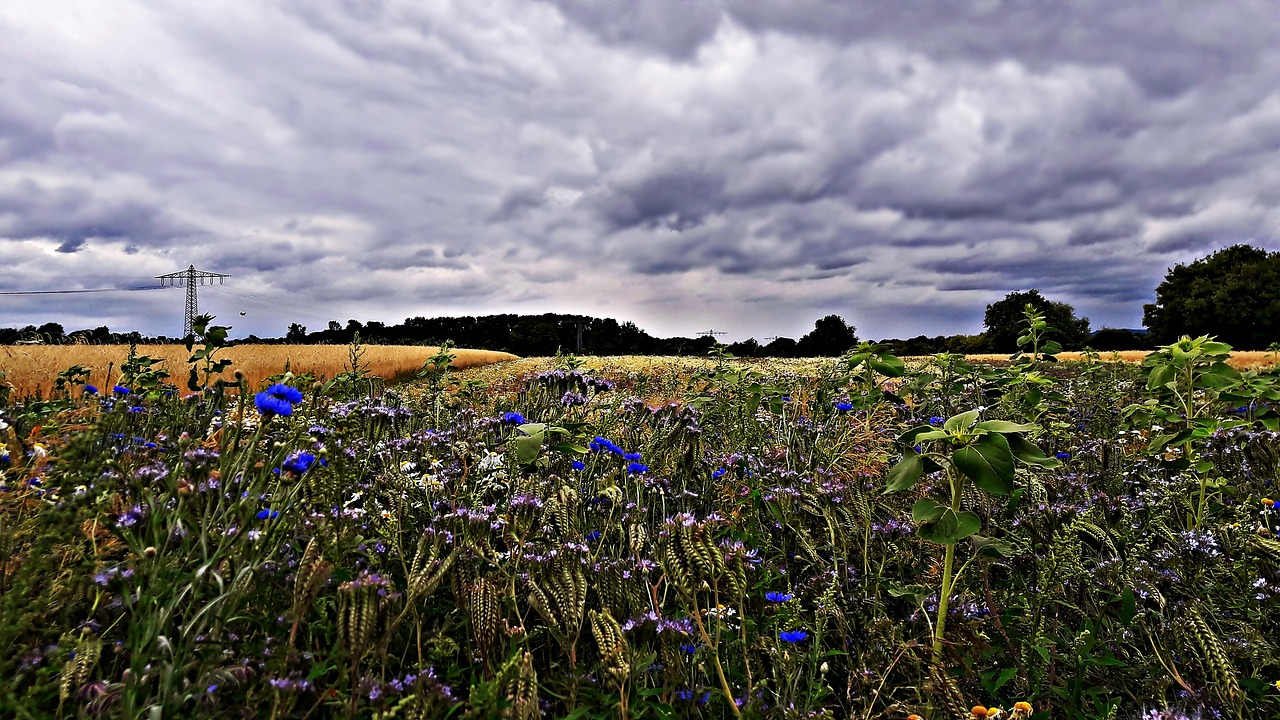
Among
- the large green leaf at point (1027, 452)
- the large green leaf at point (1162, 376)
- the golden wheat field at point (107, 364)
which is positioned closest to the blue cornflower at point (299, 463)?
the large green leaf at point (1027, 452)

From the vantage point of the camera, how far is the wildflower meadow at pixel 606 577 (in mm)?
1725

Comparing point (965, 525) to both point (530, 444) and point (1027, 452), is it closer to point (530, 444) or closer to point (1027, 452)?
point (1027, 452)

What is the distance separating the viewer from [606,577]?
2314mm

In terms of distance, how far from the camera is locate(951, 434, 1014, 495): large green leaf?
6.13ft

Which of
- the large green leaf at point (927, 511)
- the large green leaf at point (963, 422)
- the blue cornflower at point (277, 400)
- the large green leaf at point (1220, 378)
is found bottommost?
the large green leaf at point (927, 511)

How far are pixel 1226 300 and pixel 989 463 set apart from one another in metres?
51.2

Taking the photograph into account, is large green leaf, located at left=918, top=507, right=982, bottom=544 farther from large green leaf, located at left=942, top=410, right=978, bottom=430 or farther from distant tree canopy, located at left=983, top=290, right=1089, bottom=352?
distant tree canopy, located at left=983, top=290, right=1089, bottom=352

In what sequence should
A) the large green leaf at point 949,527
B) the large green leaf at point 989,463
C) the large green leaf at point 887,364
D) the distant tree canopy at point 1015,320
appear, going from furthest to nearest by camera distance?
the distant tree canopy at point 1015,320 < the large green leaf at point 887,364 < the large green leaf at point 949,527 < the large green leaf at point 989,463

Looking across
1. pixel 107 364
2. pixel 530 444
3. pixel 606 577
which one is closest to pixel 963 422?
pixel 606 577

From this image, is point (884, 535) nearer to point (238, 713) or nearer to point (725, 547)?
point (725, 547)

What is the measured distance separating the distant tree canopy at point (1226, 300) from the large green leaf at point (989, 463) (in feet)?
153

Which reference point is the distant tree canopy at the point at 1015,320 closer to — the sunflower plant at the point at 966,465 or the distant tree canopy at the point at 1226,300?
the distant tree canopy at the point at 1226,300

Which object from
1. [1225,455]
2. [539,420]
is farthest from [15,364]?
[1225,455]

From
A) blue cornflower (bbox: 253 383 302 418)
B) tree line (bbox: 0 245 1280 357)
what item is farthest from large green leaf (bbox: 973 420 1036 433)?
tree line (bbox: 0 245 1280 357)
